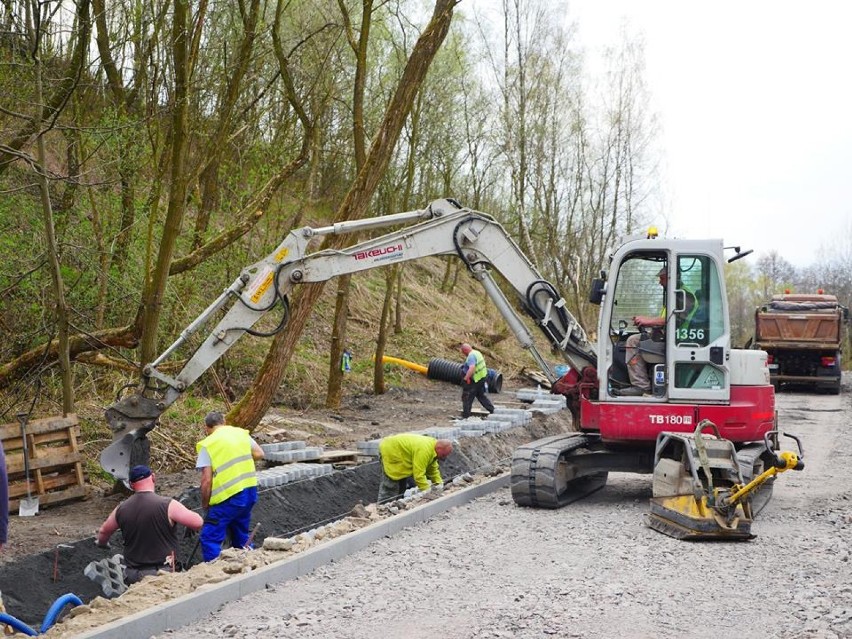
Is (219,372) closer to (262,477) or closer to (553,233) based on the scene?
(262,477)

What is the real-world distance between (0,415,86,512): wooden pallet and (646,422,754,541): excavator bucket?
6753 millimetres

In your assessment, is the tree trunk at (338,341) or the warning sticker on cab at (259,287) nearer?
the warning sticker on cab at (259,287)

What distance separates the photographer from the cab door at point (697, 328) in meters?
10.2

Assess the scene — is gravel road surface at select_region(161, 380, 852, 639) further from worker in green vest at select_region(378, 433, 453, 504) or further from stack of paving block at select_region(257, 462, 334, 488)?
stack of paving block at select_region(257, 462, 334, 488)

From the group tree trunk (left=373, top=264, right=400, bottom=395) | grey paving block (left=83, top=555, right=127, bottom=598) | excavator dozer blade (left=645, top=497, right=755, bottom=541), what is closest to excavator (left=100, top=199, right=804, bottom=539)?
excavator dozer blade (left=645, top=497, right=755, bottom=541)

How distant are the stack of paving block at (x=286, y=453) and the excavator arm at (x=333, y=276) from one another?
3.00 meters

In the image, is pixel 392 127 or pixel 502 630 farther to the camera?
pixel 392 127

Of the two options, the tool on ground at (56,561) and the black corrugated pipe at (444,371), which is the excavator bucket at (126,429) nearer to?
the tool on ground at (56,561)

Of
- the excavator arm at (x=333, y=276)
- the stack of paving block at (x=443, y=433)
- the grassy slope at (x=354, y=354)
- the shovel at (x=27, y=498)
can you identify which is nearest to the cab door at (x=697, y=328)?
the excavator arm at (x=333, y=276)

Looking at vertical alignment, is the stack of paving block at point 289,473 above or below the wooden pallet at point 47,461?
below

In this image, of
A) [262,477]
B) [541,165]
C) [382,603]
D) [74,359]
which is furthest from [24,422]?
[541,165]

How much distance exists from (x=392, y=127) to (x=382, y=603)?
31.6 feet

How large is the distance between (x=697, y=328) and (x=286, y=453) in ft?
19.4

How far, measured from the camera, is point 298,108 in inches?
596
